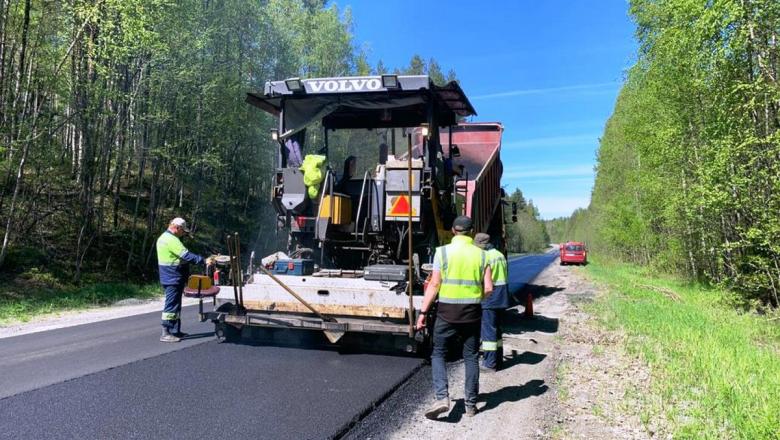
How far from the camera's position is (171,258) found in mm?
6418

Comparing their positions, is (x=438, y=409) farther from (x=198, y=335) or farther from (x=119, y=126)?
(x=119, y=126)

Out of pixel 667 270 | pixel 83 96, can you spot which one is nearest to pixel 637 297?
pixel 667 270

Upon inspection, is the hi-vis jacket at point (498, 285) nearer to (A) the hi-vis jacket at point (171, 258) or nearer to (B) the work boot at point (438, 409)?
(B) the work boot at point (438, 409)

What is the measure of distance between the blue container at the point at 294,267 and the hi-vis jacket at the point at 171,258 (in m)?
1.01

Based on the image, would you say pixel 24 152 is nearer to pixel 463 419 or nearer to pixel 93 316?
pixel 93 316

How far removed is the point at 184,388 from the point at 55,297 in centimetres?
768

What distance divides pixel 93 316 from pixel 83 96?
5.26 meters

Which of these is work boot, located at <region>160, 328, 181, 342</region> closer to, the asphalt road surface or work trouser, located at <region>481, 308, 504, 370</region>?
the asphalt road surface

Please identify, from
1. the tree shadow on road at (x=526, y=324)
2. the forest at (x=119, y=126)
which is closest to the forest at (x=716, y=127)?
the tree shadow on road at (x=526, y=324)

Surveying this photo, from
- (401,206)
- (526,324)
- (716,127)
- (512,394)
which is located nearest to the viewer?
(512,394)

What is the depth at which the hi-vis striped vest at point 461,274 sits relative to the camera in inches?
162

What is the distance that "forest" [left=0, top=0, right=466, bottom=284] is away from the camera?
10586 mm

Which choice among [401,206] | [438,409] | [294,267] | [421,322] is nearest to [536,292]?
[401,206]

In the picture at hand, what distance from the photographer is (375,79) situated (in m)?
5.97
